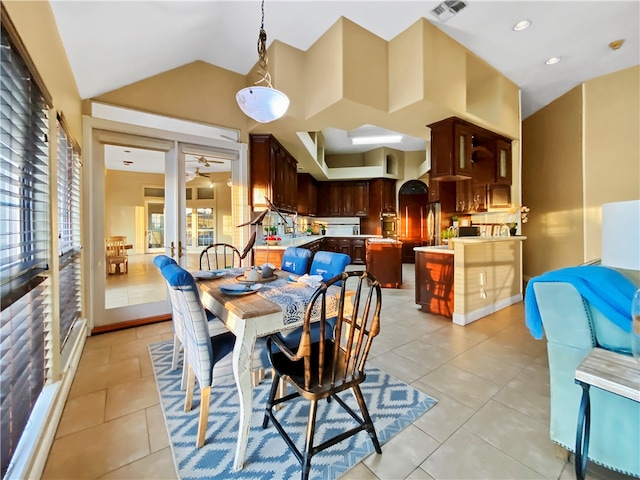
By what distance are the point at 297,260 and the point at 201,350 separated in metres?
1.43

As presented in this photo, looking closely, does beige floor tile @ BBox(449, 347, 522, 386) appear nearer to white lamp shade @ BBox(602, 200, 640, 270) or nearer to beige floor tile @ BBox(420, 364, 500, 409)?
beige floor tile @ BBox(420, 364, 500, 409)

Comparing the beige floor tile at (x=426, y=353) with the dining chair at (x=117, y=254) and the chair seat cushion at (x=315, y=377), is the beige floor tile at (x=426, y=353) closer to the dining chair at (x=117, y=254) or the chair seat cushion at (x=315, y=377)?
the chair seat cushion at (x=315, y=377)

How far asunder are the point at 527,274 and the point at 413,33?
487cm

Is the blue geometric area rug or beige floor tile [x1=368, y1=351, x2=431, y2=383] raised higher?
beige floor tile [x1=368, y1=351, x2=431, y2=383]

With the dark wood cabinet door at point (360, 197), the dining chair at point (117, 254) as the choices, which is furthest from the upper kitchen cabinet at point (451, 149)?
the dining chair at point (117, 254)

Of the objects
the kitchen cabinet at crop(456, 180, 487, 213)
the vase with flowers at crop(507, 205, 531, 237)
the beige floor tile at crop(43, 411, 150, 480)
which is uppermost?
the kitchen cabinet at crop(456, 180, 487, 213)

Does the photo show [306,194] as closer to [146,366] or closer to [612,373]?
[146,366]

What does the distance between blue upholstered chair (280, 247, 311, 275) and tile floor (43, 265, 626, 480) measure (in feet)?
3.46

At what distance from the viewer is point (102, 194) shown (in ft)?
9.87

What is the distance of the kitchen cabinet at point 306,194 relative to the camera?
674 centimetres

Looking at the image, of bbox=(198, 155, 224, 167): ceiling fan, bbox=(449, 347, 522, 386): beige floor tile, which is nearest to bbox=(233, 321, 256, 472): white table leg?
bbox=(449, 347, 522, 386): beige floor tile

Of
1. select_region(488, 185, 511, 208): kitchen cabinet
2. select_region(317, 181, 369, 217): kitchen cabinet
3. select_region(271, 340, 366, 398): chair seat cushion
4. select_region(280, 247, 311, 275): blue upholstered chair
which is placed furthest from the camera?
select_region(317, 181, 369, 217): kitchen cabinet

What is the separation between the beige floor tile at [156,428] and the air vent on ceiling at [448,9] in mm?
4240

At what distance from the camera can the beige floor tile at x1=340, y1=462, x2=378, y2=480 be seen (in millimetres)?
1245
